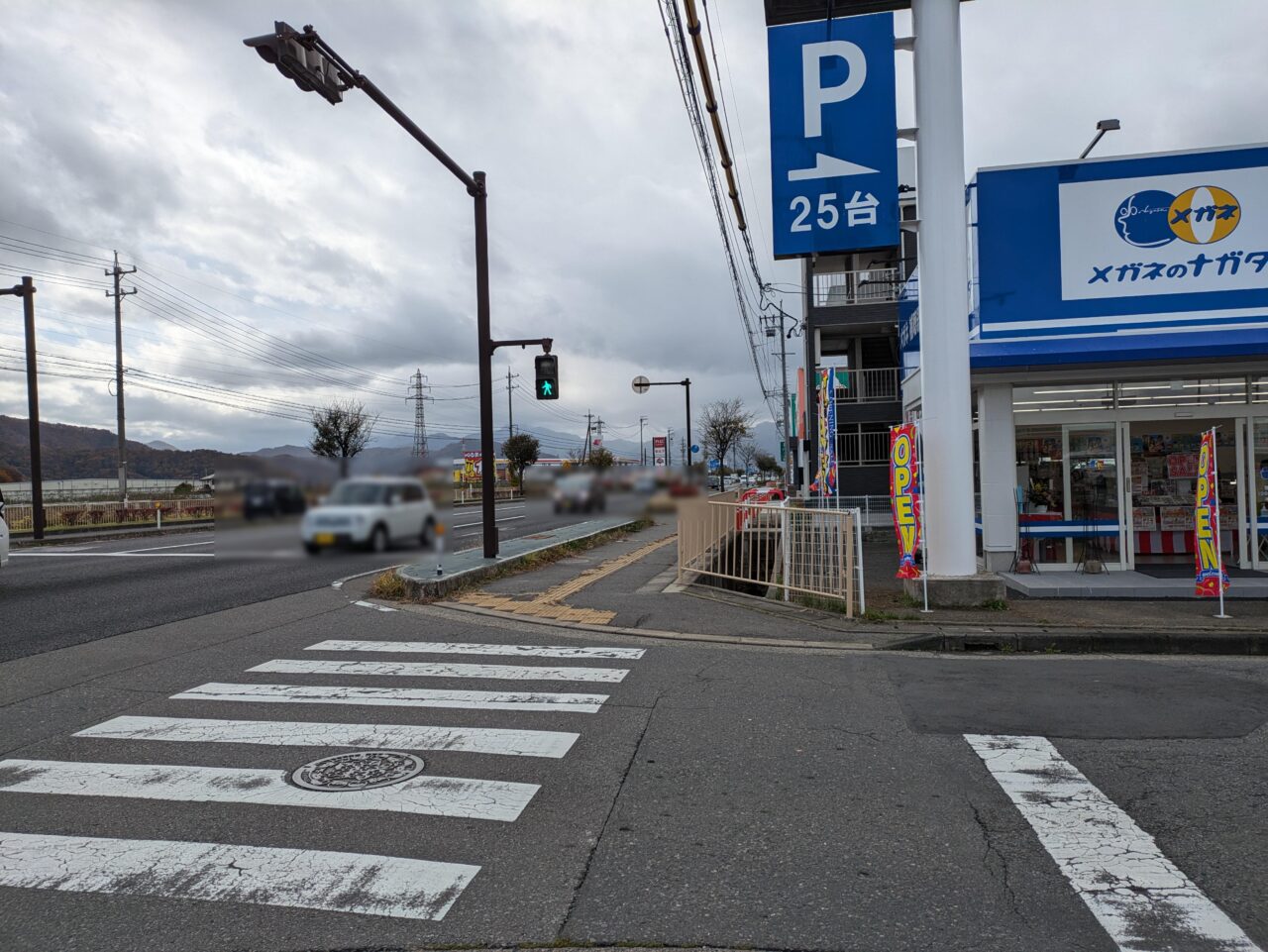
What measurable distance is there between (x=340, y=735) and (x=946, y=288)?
8.59 m

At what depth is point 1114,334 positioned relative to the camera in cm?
1224

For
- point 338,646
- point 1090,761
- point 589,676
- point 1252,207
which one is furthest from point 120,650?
point 1252,207

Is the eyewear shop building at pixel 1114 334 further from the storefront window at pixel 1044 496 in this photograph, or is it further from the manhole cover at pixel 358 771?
the manhole cover at pixel 358 771

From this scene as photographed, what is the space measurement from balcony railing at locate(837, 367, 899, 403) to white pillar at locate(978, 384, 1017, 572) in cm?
1394

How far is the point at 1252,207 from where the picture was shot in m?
12.2

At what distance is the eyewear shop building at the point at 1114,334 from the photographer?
1220cm

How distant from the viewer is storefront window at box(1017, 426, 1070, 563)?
12750mm

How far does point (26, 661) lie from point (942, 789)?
8453 millimetres

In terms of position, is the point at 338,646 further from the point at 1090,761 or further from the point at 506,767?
the point at 1090,761

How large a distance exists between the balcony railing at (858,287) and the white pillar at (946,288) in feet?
48.9

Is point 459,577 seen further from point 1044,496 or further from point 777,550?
point 1044,496

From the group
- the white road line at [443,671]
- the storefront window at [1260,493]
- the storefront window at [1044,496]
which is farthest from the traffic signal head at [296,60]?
the storefront window at [1260,493]

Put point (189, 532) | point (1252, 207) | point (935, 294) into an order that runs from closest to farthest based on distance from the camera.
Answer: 1. point (935, 294)
2. point (1252, 207)
3. point (189, 532)

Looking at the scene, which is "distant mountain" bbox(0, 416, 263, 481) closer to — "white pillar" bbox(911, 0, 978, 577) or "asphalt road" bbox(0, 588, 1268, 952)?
"asphalt road" bbox(0, 588, 1268, 952)
